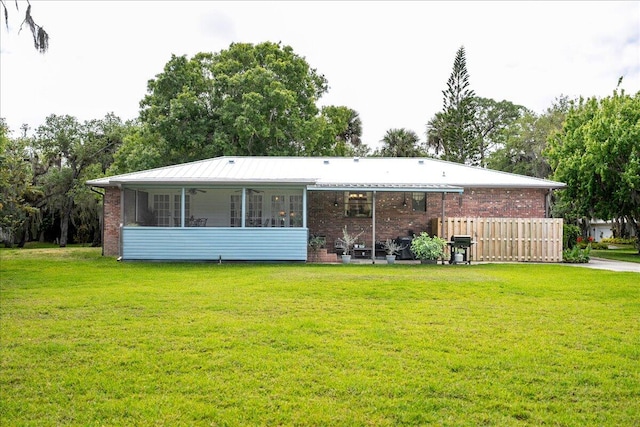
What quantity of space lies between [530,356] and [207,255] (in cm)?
1231

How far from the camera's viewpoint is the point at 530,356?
16.9ft

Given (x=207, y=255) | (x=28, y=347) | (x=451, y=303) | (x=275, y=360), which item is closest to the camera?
(x=275, y=360)

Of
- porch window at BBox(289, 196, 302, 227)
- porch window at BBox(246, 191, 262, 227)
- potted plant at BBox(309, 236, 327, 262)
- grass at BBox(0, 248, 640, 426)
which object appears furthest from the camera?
porch window at BBox(246, 191, 262, 227)

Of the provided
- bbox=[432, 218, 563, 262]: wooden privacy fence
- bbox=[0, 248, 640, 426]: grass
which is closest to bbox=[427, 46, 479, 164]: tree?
bbox=[432, 218, 563, 262]: wooden privacy fence

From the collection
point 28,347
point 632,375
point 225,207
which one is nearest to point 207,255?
point 225,207

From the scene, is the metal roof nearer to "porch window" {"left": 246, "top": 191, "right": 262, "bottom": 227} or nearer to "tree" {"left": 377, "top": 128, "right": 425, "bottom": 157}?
"porch window" {"left": 246, "top": 191, "right": 262, "bottom": 227}

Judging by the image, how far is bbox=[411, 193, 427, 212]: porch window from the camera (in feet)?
61.7

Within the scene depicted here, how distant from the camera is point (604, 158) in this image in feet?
74.7

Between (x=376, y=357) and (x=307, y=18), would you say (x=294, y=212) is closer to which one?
(x=307, y=18)

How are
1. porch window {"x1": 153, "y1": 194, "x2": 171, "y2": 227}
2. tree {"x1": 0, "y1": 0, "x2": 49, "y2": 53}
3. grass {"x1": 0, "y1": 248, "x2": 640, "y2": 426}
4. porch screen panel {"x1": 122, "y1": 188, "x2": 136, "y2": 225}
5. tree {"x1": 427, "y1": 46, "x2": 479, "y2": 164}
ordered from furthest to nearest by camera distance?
tree {"x1": 427, "y1": 46, "x2": 479, "y2": 164}, porch window {"x1": 153, "y1": 194, "x2": 171, "y2": 227}, porch screen panel {"x1": 122, "y1": 188, "x2": 136, "y2": 225}, tree {"x1": 0, "y1": 0, "x2": 49, "y2": 53}, grass {"x1": 0, "y1": 248, "x2": 640, "y2": 426}

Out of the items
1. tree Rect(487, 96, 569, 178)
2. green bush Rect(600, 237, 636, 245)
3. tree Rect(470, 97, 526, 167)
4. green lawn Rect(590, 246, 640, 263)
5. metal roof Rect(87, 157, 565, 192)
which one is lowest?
green lawn Rect(590, 246, 640, 263)

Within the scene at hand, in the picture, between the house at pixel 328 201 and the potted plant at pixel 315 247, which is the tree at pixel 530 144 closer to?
the house at pixel 328 201

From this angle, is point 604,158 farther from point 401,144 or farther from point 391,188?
point 401,144

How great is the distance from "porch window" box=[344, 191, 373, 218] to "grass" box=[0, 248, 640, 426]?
29.9 feet
